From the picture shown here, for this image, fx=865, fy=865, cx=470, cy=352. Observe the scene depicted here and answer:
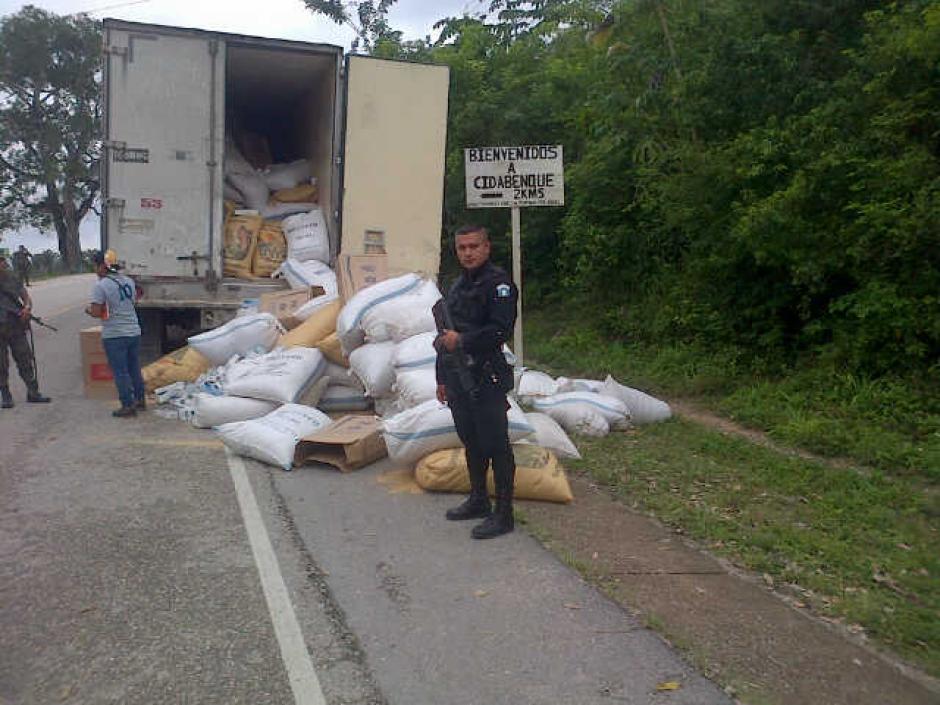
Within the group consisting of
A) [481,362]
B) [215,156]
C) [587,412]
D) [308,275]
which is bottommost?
[587,412]

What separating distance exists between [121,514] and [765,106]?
22.6 feet

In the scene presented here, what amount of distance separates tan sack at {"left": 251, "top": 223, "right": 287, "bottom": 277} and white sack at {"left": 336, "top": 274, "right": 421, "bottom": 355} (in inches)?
107

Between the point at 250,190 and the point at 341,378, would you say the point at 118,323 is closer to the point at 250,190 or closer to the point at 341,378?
the point at 341,378

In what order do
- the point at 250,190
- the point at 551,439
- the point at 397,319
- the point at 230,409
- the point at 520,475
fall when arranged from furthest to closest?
the point at 250,190
the point at 397,319
the point at 230,409
the point at 551,439
the point at 520,475

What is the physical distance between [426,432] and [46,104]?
4572 cm

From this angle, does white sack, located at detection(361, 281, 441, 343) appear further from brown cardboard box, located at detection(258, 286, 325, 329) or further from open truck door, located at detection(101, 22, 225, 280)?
open truck door, located at detection(101, 22, 225, 280)

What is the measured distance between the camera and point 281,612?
12.3 feet

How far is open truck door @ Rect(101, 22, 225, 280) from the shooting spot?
353 inches

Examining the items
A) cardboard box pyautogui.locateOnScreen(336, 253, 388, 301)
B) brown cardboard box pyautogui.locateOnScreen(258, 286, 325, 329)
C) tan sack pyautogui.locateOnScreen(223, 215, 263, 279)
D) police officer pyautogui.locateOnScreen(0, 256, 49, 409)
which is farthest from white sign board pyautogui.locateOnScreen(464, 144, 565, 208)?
police officer pyautogui.locateOnScreen(0, 256, 49, 409)

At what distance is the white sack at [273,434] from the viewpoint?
612 centimetres

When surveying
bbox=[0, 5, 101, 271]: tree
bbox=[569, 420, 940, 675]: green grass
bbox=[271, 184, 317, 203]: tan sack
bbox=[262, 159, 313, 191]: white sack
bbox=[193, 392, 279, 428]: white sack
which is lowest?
bbox=[569, 420, 940, 675]: green grass

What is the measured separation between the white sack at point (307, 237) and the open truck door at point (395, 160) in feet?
1.27

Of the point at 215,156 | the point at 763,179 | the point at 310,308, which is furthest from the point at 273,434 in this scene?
the point at 763,179

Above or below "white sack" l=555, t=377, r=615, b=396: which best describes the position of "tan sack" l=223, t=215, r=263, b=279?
above
